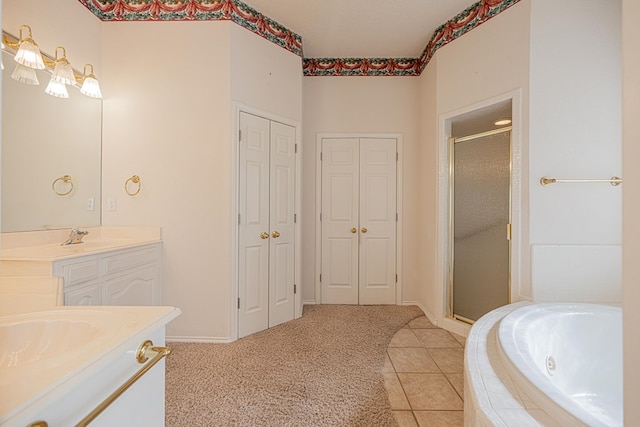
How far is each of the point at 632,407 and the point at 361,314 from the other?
8.78 ft

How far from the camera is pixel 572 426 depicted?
0.93 metres

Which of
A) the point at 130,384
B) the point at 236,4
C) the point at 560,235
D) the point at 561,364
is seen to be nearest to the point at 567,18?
the point at 560,235

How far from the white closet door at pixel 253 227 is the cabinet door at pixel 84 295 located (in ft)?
3.23

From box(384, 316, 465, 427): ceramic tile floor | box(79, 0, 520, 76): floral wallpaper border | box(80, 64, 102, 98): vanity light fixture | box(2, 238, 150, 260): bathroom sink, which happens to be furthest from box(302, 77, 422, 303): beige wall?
box(80, 64, 102, 98): vanity light fixture

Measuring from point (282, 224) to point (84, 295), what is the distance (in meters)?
1.55

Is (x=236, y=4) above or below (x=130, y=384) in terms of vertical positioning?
above

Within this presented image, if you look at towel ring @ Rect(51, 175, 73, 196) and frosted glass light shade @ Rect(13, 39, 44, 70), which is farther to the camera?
towel ring @ Rect(51, 175, 73, 196)

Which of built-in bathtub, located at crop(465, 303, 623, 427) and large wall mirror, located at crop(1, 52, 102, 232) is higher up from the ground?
large wall mirror, located at crop(1, 52, 102, 232)

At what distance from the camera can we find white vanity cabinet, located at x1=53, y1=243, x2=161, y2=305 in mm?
1791

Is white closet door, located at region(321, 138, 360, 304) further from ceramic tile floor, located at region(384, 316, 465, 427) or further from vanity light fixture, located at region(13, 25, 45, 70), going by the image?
vanity light fixture, located at region(13, 25, 45, 70)

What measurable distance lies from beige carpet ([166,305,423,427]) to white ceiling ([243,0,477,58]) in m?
2.77

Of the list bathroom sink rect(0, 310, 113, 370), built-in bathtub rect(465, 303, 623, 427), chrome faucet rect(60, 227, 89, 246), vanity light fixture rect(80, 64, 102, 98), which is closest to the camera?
bathroom sink rect(0, 310, 113, 370)

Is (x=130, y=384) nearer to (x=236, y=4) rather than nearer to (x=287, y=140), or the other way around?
(x=287, y=140)

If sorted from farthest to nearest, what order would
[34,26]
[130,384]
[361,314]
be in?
[361,314], [34,26], [130,384]
